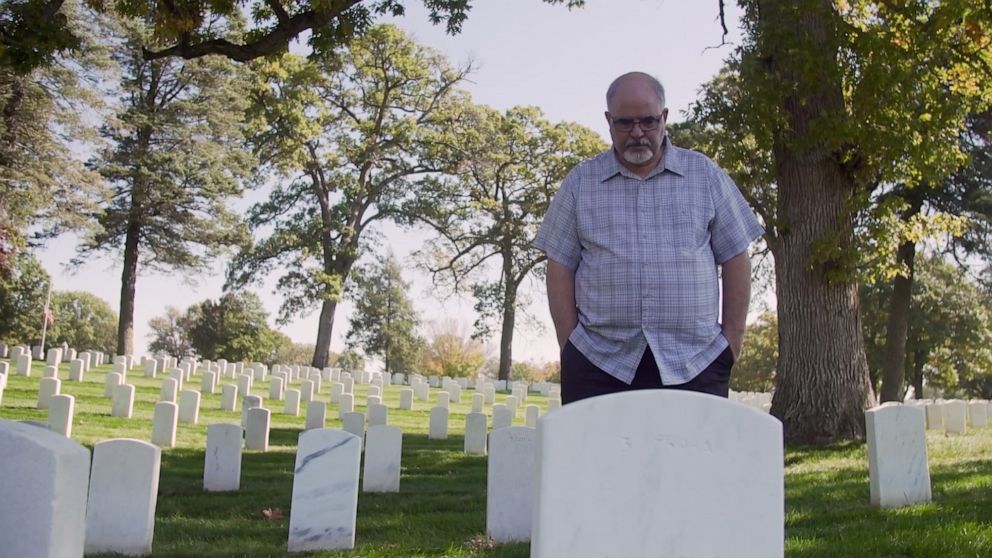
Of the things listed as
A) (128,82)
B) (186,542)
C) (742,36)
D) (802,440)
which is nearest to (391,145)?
(128,82)

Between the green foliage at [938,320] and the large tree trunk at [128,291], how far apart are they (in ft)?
82.3

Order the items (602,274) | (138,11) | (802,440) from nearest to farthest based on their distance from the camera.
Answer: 1. (602,274)
2. (138,11)
3. (802,440)

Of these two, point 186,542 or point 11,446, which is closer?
point 11,446

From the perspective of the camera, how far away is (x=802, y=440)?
463 inches

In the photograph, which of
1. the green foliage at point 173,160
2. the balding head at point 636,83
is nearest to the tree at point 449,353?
the green foliage at point 173,160

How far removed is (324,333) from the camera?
31625mm

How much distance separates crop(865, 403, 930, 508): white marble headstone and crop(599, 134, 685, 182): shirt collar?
14.5 feet

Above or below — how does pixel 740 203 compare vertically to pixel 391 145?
below

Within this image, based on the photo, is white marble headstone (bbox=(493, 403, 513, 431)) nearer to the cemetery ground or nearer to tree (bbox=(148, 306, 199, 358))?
the cemetery ground

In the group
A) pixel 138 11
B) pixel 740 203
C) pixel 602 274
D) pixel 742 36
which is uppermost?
pixel 742 36

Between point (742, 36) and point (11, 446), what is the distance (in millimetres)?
11753

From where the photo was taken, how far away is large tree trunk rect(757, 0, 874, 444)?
11648mm

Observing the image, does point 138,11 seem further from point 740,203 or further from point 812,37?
point 740,203

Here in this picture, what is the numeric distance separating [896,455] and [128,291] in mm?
28647
